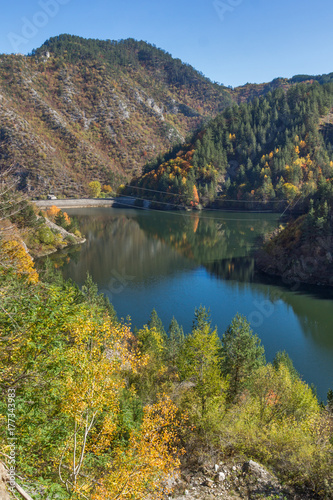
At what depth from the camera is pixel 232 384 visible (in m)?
19.3

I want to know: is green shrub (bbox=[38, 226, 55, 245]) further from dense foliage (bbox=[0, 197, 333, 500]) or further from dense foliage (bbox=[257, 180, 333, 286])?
dense foliage (bbox=[0, 197, 333, 500])

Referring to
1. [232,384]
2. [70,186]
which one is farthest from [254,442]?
[70,186]

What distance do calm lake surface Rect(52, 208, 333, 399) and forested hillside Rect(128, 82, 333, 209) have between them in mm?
34275

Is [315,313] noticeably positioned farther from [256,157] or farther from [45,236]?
[256,157]

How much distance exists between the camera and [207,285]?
45281 mm

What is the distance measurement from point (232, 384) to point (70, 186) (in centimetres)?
15096

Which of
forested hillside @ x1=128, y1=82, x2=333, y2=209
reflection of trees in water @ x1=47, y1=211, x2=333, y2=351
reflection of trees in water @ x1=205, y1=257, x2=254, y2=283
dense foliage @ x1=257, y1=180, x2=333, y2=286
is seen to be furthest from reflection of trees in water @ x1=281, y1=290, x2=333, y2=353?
forested hillside @ x1=128, y1=82, x2=333, y2=209

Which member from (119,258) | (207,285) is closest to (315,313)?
(207,285)

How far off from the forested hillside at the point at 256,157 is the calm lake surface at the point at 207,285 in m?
34.3

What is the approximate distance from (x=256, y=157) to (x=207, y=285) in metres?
100

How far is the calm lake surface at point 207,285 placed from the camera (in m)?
30.9

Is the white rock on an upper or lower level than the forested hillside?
lower

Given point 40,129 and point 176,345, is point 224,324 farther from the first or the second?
point 40,129

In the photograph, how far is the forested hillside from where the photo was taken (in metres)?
114
